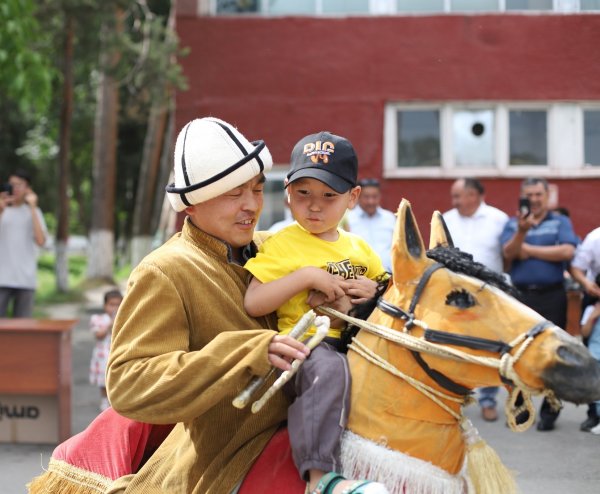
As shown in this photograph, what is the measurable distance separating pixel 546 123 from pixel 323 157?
1126 cm

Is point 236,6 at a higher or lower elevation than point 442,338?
higher

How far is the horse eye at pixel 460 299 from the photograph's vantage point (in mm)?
2611

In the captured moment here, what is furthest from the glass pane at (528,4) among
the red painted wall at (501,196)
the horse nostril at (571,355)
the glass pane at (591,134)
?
the horse nostril at (571,355)

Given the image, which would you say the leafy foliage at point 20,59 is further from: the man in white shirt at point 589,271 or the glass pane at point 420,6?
the man in white shirt at point 589,271

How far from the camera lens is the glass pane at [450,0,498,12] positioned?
1345 centimetres

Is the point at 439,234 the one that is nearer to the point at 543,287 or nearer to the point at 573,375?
the point at 573,375

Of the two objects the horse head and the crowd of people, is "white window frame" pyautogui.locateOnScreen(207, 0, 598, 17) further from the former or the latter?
the horse head

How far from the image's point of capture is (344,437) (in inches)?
105

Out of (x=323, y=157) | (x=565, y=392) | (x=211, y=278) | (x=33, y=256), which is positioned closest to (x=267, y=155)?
(x=323, y=157)

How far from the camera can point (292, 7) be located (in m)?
13.7

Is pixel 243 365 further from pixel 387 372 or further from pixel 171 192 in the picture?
pixel 171 192

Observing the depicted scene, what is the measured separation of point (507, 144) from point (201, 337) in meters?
11.2

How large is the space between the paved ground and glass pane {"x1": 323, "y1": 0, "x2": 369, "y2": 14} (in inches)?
286

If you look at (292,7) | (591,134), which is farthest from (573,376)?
(292,7)
